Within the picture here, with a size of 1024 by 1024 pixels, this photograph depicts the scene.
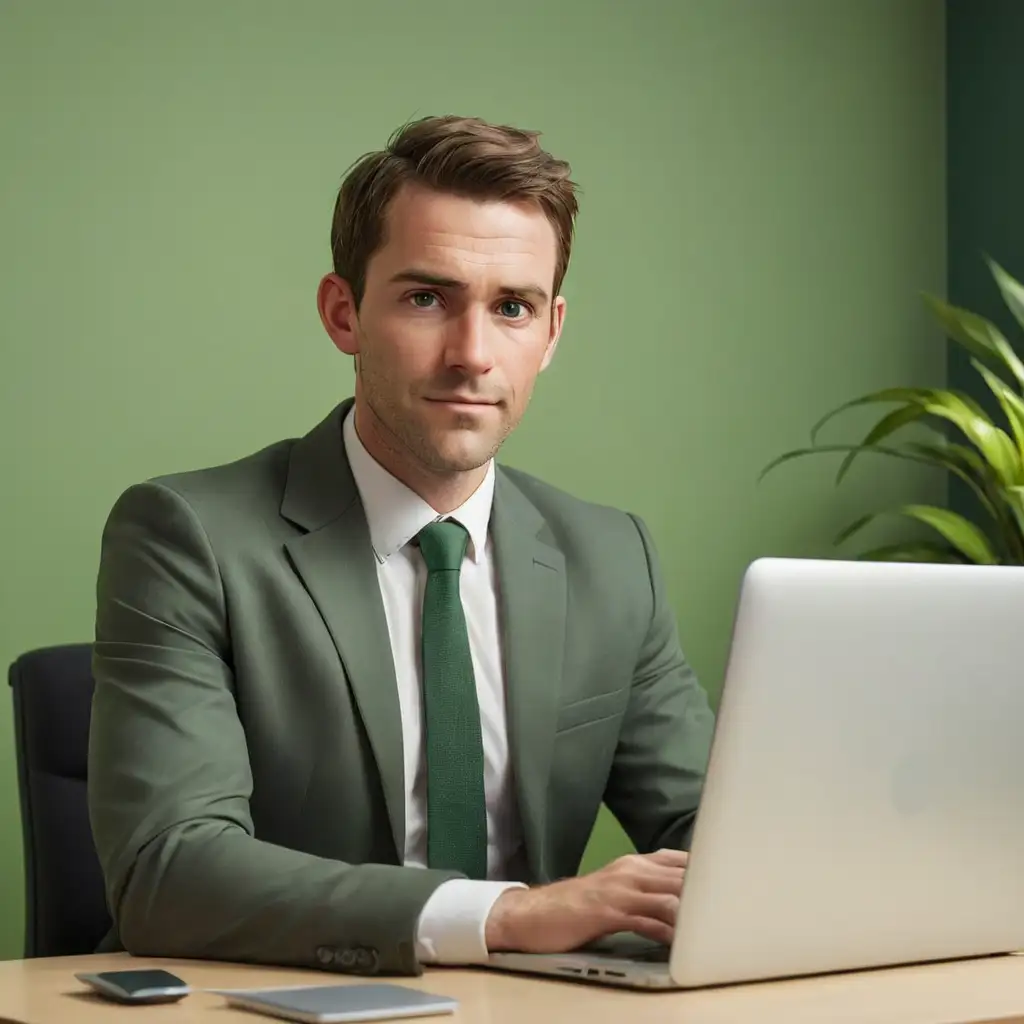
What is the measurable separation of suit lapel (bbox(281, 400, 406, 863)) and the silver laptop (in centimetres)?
50

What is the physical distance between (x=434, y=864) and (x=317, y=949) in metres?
0.42

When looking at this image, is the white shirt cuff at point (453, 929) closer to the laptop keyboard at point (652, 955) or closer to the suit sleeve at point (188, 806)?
the suit sleeve at point (188, 806)

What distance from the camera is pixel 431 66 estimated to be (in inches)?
123

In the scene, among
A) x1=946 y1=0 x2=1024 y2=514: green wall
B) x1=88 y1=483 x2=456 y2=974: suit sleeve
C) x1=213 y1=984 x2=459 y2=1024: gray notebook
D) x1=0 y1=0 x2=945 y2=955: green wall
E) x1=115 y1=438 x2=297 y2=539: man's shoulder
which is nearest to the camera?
x1=213 y1=984 x2=459 y2=1024: gray notebook

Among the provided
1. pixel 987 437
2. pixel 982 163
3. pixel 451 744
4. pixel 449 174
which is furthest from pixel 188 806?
pixel 982 163

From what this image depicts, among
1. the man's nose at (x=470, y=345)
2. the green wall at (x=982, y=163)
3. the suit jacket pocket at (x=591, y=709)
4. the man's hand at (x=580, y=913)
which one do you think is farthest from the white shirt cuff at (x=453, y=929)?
the green wall at (x=982, y=163)

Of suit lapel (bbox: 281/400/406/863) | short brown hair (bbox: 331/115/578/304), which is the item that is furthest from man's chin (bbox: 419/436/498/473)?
short brown hair (bbox: 331/115/578/304)

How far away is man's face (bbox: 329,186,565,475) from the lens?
185cm

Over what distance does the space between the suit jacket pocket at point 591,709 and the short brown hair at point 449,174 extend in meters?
0.57

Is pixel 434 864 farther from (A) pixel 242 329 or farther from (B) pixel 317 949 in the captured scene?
(A) pixel 242 329

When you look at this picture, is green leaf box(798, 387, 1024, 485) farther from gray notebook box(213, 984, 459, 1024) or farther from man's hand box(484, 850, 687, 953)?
gray notebook box(213, 984, 459, 1024)

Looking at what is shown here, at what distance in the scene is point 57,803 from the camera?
2.10 meters

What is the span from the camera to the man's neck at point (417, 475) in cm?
Answer: 192

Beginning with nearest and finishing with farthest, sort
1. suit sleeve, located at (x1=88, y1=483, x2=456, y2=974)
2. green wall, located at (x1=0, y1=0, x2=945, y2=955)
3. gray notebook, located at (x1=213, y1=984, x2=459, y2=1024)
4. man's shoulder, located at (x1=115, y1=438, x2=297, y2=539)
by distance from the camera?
gray notebook, located at (x1=213, y1=984, x2=459, y2=1024)
suit sleeve, located at (x1=88, y1=483, x2=456, y2=974)
man's shoulder, located at (x1=115, y1=438, x2=297, y2=539)
green wall, located at (x1=0, y1=0, x2=945, y2=955)
